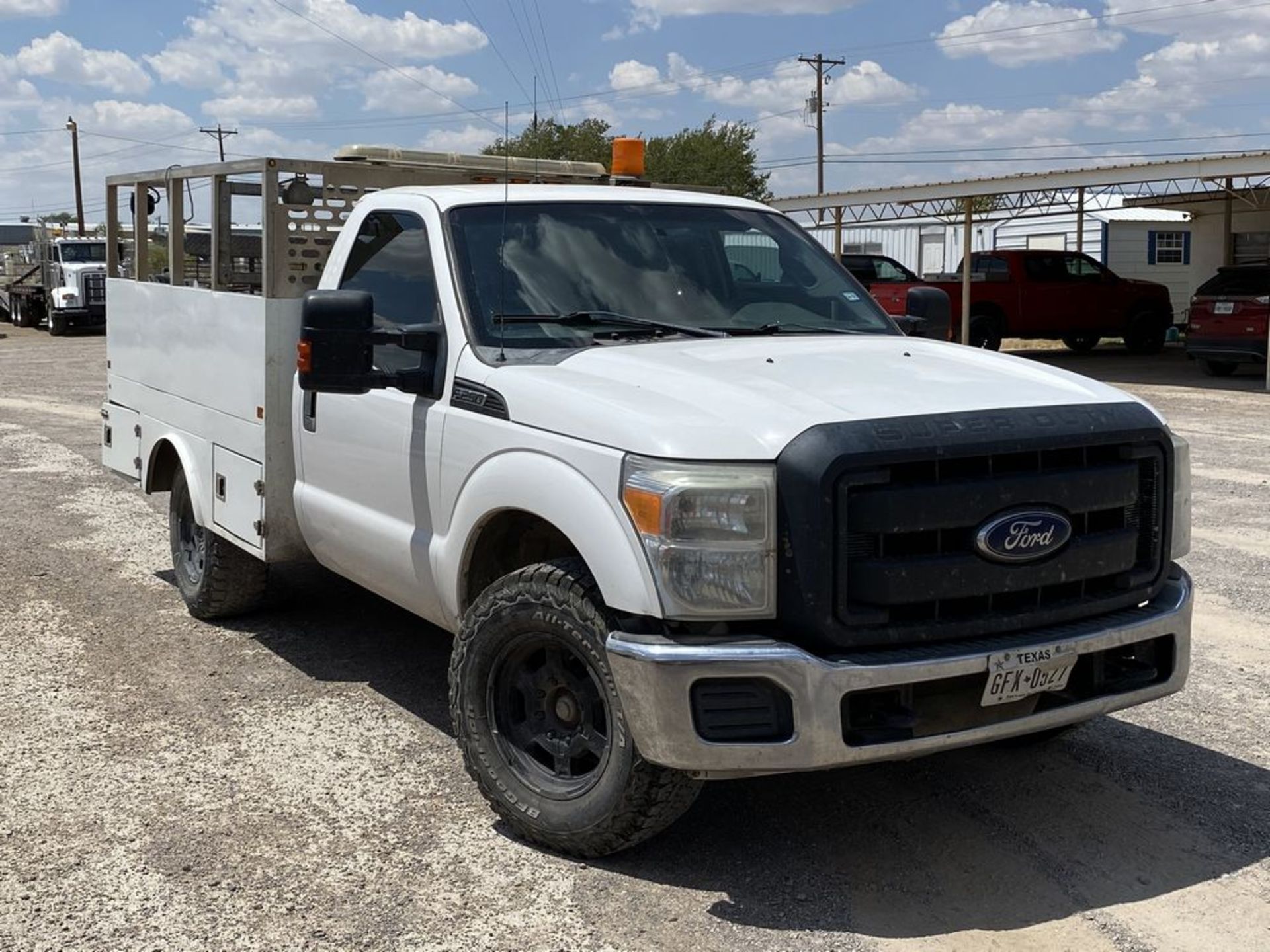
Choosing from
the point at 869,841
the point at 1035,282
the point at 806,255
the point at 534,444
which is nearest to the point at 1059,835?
the point at 869,841

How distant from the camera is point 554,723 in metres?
4.27

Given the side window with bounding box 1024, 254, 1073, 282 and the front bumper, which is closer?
the side window with bounding box 1024, 254, 1073, 282

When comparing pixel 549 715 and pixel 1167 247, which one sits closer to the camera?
pixel 549 715

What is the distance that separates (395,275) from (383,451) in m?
0.69

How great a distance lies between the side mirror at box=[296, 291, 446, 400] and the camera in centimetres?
454

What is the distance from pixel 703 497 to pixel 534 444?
0.74 metres

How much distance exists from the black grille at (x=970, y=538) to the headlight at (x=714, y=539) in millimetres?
198

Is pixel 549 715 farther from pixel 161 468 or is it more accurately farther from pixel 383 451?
pixel 161 468

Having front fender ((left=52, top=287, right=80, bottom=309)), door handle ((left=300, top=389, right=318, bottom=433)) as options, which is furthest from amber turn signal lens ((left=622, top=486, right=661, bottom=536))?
front fender ((left=52, top=287, right=80, bottom=309))

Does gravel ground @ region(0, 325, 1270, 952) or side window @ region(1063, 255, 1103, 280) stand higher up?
side window @ region(1063, 255, 1103, 280)

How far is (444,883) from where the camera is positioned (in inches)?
158

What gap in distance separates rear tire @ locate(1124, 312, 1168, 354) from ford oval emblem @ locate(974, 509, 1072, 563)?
81.3 ft

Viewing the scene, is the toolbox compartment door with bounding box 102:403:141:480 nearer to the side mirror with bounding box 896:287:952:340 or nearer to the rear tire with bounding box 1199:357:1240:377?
the side mirror with bounding box 896:287:952:340

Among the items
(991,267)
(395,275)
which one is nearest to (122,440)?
(395,275)
